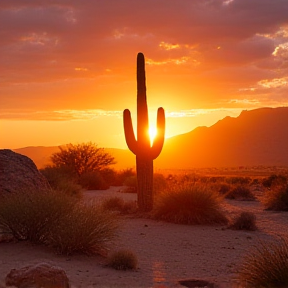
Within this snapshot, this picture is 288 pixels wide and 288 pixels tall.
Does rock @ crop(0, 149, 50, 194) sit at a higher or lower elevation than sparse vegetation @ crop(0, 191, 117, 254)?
higher

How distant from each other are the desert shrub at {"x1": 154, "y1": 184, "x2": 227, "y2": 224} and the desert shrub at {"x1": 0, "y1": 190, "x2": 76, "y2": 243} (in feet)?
22.9

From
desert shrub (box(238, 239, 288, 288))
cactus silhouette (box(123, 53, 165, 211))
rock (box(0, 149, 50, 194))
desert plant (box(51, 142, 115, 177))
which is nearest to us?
desert shrub (box(238, 239, 288, 288))

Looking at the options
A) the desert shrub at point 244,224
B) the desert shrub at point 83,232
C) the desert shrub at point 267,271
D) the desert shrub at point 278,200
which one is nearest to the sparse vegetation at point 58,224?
the desert shrub at point 83,232

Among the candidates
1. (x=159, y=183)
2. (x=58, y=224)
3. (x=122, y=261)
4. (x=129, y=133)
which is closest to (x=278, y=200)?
(x=129, y=133)

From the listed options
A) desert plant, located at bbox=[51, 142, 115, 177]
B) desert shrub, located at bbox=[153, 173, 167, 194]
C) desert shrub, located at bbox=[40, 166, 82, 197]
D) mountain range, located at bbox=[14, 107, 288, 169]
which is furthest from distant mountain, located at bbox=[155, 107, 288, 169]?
desert shrub, located at bbox=[40, 166, 82, 197]

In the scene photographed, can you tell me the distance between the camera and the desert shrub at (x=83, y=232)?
38.2ft

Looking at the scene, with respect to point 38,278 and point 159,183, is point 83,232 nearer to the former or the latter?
point 38,278

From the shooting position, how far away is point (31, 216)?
12281 millimetres

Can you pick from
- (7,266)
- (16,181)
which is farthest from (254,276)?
(16,181)

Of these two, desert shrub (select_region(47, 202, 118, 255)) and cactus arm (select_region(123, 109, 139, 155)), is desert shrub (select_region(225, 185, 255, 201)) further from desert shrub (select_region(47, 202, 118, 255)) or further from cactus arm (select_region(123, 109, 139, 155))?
desert shrub (select_region(47, 202, 118, 255))

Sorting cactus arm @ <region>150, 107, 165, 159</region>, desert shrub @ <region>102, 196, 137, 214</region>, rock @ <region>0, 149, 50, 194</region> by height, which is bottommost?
desert shrub @ <region>102, 196, 137, 214</region>

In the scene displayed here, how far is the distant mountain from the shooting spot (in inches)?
5472

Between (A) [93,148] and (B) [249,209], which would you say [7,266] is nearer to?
(B) [249,209]

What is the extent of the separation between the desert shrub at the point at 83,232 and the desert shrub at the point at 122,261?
90 centimetres
